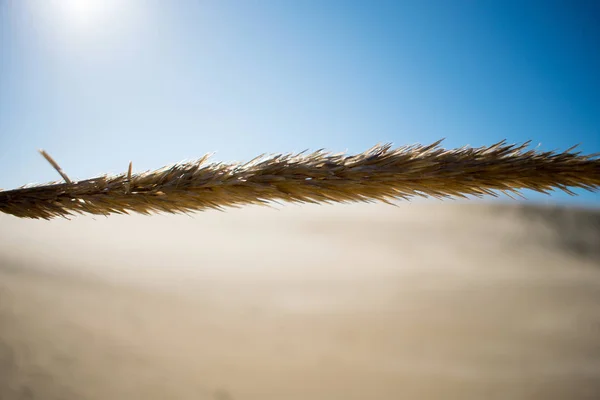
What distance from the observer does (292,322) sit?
6.57m

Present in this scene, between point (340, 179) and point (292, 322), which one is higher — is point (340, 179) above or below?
above

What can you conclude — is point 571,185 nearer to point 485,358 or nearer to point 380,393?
point 380,393

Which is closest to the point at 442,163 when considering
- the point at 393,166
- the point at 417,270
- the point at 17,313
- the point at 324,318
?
the point at 393,166

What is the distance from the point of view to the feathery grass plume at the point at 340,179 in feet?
2.30

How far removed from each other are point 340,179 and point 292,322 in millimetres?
6295

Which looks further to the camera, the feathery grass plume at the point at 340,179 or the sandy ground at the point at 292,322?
the sandy ground at the point at 292,322

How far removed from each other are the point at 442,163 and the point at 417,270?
12005 mm

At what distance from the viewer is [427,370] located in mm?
4707

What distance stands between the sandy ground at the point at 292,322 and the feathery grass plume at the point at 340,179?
1.94m

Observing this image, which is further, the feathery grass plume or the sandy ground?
the sandy ground

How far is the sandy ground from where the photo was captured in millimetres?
3807

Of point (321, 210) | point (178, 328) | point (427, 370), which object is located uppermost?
point (321, 210)

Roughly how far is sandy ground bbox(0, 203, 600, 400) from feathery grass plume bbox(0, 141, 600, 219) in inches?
76.3

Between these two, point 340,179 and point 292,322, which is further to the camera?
point 292,322
